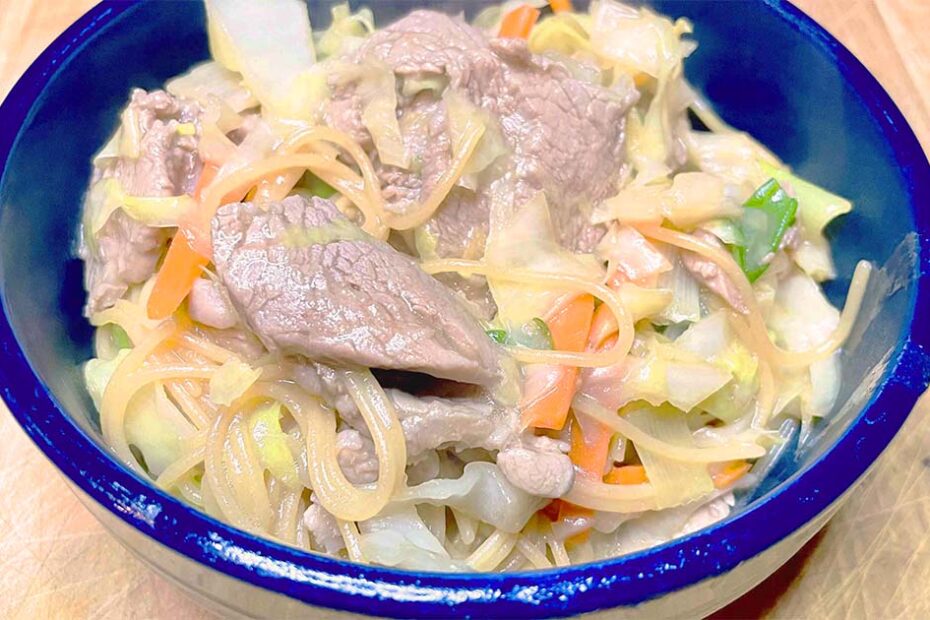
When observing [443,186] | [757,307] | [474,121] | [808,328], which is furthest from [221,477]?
[808,328]

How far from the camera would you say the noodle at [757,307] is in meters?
1.50

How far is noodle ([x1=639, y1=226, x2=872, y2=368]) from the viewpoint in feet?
4.91

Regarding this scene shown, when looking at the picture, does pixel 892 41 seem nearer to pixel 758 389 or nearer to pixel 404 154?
pixel 758 389

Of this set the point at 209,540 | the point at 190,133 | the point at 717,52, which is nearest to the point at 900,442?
the point at 717,52

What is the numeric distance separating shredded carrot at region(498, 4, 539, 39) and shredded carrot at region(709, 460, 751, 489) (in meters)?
0.85

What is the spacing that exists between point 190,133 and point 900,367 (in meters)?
1.13

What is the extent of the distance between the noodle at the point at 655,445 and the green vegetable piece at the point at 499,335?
133 millimetres

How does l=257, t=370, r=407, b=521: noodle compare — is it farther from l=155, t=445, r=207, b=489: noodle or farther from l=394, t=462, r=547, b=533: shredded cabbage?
l=155, t=445, r=207, b=489: noodle


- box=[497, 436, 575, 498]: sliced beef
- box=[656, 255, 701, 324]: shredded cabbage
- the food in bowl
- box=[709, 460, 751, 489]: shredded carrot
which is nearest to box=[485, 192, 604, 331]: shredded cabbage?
the food in bowl

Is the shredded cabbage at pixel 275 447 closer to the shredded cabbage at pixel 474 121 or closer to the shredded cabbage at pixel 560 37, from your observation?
the shredded cabbage at pixel 474 121

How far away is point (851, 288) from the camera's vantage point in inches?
62.1

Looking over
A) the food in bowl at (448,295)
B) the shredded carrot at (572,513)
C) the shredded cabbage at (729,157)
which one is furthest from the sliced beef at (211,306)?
the shredded cabbage at (729,157)

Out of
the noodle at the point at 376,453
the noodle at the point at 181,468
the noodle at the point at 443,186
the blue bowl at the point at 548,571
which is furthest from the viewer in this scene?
the noodle at the point at 443,186

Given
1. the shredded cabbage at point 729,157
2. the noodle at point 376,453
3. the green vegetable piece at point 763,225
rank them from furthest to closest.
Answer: the shredded cabbage at point 729,157 → the green vegetable piece at point 763,225 → the noodle at point 376,453
